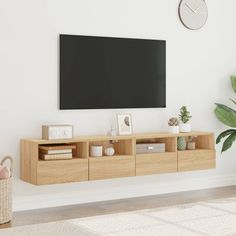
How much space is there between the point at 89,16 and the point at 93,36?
193mm

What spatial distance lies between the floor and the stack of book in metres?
0.48

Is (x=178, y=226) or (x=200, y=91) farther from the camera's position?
(x=200, y=91)

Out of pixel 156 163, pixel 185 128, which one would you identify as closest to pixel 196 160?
pixel 185 128

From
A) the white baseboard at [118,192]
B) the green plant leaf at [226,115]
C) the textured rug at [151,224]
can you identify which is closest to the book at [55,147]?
the white baseboard at [118,192]

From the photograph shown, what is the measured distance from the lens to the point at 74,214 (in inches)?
183

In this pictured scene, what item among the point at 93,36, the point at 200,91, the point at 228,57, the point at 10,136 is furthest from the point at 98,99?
the point at 228,57

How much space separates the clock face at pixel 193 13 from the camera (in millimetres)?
5617

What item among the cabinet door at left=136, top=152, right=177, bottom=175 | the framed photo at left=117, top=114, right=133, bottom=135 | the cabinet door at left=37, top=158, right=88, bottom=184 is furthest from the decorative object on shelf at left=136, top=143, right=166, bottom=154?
the cabinet door at left=37, top=158, right=88, bottom=184

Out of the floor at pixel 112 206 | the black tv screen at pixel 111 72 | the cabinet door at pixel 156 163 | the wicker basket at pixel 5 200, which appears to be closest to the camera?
the wicker basket at pixel 5 200

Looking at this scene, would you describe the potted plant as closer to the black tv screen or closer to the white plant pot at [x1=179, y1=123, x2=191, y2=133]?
the white plant pot at [x1=179, y1=123, x2=191, y2=133]

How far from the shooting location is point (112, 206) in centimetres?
495

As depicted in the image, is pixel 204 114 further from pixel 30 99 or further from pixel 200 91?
pixel 30 99

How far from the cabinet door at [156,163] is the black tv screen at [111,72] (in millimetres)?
546

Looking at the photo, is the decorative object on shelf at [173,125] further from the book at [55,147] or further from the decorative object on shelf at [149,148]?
the book at [55,147]
